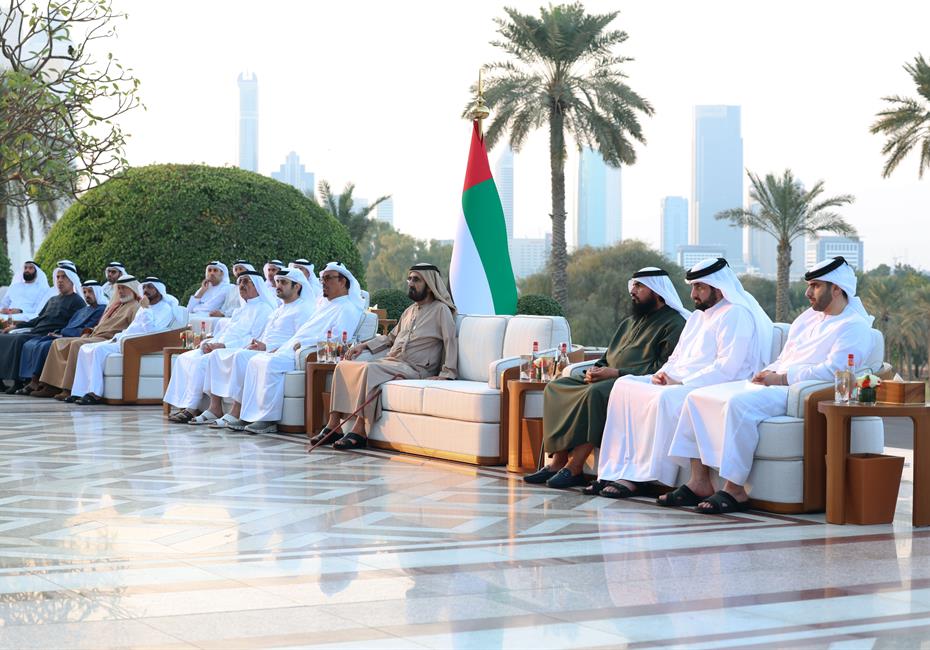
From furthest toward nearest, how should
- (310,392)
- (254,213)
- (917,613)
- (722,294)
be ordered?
(254,213) → (310,392) → (722,294) → (917,613)

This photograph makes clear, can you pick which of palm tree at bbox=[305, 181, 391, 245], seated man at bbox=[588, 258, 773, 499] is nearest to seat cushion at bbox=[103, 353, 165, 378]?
seated man at bbox=[588, 258, 773, 499]

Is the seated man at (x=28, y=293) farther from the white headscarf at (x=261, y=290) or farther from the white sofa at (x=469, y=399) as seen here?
the white sofa at (x=469, y=399)

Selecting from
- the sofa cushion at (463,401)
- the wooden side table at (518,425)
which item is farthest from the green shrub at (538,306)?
the wooden side table at (518,425)

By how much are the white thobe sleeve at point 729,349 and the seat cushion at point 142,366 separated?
23.8 feet

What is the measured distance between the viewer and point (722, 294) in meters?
7.00

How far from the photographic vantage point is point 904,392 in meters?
5.98

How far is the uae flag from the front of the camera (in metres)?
12.6

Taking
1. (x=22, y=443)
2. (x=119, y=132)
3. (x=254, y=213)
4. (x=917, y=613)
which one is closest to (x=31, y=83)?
(x=119, y=132)

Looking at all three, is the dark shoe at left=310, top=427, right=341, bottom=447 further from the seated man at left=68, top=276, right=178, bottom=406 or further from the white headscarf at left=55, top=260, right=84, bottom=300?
the white headscarf at left=55, top=260, right=84, bottom=300

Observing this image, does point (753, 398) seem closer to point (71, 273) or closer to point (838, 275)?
point (838, 275)

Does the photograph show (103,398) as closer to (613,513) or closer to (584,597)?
(613,513)

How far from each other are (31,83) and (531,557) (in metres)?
4.88

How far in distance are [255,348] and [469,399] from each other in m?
3.14

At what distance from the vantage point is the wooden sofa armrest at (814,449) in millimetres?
6254
